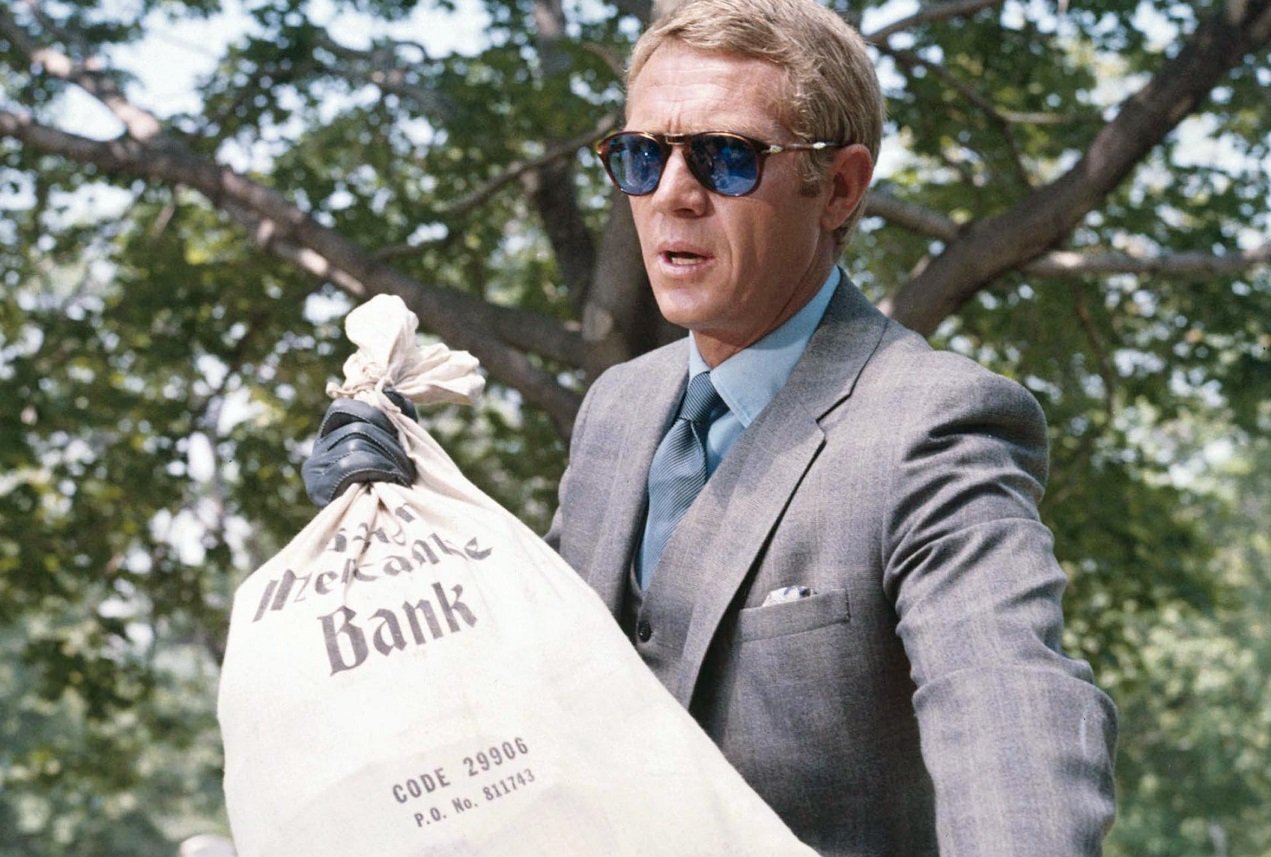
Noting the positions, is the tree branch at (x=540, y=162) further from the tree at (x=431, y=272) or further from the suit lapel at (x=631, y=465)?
the suit lapel at (x=631, y=465)

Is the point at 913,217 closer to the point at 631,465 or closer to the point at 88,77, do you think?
the point at 88,77

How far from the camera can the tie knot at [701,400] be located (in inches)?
82.3

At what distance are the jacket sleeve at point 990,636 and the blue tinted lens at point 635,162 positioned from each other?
45 cm

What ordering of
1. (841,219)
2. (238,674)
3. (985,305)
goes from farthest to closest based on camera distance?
(985,305)
(841,219)
(238,674)

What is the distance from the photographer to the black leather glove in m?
1.88

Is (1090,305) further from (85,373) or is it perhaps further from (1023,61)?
(85,373)

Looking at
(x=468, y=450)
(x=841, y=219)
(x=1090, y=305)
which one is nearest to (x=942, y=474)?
(x=841, y=219)

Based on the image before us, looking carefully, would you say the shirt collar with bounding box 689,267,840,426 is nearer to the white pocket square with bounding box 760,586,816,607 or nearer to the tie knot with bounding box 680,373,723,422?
the tie knot with bounding box 680,373,723,422

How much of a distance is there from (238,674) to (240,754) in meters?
0.09

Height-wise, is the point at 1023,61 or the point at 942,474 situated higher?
the point at 942,474

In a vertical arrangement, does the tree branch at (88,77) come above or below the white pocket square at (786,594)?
below

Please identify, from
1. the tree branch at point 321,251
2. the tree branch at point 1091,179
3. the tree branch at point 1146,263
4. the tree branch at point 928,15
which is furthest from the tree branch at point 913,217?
the tree branch at point 321,251

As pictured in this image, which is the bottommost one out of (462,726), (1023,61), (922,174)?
(922,174)

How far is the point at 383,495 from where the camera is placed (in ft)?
6.09
